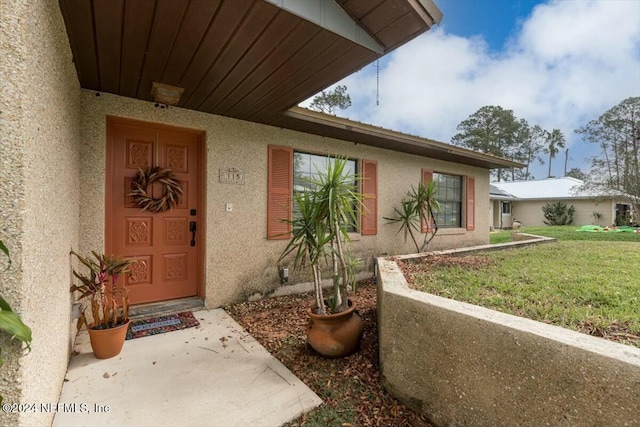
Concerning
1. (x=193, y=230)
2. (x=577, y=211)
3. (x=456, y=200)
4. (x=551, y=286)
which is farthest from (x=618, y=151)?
(x=193, y=230)

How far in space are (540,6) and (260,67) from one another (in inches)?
357

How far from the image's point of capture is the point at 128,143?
3.52m

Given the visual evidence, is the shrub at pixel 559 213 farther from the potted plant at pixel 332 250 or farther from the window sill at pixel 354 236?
the potted plant at pixel 332 250

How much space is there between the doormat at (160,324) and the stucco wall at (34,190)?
94 centimetres

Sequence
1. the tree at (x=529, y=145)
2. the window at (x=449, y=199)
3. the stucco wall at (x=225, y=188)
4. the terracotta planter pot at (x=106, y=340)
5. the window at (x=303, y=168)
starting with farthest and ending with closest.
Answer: the tree at (x=529, y=145)
the window at (x=449, y=199)
the window at (x=303, y=168)
the stucco wall at (x=225, y=188)
the terracotta planter pot at (x=106, y=340)

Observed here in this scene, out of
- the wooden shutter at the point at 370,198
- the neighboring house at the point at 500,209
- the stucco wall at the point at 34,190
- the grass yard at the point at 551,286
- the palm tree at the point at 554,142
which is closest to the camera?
the stucco wall at the point at 34,190

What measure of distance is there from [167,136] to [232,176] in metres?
0.98

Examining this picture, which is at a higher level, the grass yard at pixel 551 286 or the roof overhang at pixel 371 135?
the roof overhang at pixel 371 135

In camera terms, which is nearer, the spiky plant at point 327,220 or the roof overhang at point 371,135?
the spiky plant at point 327,220

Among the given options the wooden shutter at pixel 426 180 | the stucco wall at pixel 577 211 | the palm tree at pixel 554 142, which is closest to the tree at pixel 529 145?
the palm tree at pixel 554 142

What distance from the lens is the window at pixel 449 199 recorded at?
7125mm

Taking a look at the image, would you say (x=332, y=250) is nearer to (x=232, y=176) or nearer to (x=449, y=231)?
(x=232, y=176)

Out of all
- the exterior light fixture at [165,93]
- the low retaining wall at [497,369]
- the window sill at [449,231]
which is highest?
the exterior light fixture at [165,93]

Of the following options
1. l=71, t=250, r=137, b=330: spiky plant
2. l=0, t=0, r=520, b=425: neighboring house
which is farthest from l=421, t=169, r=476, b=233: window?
l=71, t=250, r=137, b=330: spiky plant
